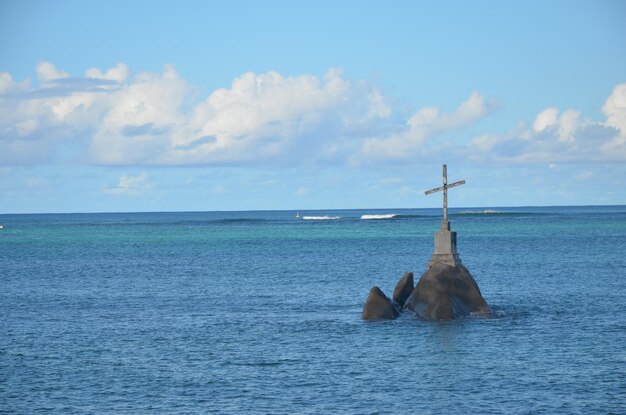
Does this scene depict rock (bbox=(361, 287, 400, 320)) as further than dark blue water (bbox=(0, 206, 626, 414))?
Yes

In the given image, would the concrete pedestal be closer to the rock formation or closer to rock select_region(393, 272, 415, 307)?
the rock formation

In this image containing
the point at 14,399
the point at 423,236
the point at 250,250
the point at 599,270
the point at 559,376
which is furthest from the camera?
the point at 423,236

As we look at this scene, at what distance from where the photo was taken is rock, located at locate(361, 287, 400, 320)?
5294 cm

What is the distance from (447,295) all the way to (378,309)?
4.12m

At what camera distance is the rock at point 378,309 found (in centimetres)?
5294

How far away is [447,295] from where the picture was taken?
5250 centimetres

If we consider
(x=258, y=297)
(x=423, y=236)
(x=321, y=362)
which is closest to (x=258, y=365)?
(x=321, y=362)

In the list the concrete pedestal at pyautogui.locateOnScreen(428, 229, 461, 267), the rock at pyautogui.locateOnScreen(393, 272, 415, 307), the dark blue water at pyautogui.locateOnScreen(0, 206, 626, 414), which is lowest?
the dark blue water at pyautogui.locateOnScreen(0, 206, 626, 414)

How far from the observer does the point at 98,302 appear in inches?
2564

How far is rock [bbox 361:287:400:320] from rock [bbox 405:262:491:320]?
1740mm

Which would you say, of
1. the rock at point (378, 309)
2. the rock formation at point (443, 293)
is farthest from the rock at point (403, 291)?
the rock at point (378, 309)

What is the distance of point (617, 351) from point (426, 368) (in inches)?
386

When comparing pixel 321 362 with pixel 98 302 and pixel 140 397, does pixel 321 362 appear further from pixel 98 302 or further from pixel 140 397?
pixel 98 302

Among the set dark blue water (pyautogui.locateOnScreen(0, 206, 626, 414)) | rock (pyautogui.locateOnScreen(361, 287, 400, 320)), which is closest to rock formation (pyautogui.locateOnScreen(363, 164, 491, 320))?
rock (pyautogui.locateOnScreen(361, 287, 400, 320))
